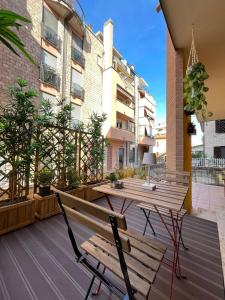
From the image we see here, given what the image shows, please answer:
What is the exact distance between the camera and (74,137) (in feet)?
14.6

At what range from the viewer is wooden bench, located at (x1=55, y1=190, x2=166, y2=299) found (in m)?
0.91

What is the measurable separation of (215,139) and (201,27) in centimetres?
1156

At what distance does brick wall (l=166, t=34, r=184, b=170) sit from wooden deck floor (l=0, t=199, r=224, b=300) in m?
1.44

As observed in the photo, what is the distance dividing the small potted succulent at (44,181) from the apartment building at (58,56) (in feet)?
13.2

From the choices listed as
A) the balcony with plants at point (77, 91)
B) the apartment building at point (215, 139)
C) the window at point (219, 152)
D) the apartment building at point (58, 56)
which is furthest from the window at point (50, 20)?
the window at point (219, 152)

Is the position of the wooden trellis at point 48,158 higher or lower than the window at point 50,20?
lower

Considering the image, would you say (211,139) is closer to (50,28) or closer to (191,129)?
(191,129)

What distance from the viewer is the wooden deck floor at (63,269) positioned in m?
1.58

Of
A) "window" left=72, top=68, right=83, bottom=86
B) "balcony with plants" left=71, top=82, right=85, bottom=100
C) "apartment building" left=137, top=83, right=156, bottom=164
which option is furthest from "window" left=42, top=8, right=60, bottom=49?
"apartment building" left=137, top=83, right=156, bottom=164

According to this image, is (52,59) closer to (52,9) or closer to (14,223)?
(52,9)

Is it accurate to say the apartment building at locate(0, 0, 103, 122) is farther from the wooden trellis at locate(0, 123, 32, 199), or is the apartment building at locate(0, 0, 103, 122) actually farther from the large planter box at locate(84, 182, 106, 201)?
the wooden trellis at locate(0, 123, 32, 199)

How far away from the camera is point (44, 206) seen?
3.28m

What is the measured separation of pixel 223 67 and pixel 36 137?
4498mm

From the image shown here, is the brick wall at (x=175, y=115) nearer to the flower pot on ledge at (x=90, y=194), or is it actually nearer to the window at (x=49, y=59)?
the flower pot on ledge at (x=90, y=194)
